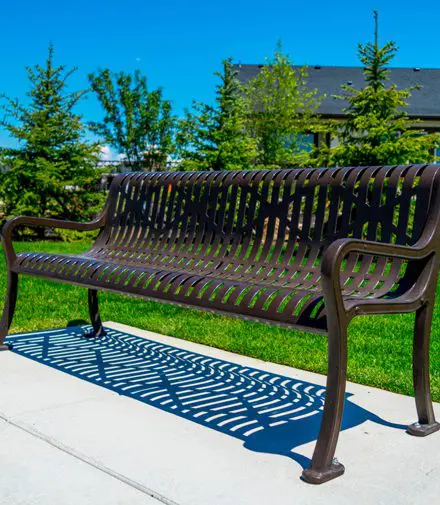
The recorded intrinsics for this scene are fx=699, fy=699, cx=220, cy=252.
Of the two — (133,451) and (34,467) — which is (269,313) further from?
(34,467)

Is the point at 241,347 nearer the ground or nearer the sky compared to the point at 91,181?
nearer the ground

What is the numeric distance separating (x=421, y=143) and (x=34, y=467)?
11.3m

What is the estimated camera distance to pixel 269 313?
2.67m

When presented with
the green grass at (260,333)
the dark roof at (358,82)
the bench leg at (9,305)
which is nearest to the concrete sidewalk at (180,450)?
the green grass at (260,333)

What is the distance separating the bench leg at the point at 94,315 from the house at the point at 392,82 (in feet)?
76.9

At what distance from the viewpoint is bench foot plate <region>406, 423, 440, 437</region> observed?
2932mm

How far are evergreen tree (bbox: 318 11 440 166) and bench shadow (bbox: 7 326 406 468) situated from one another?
28.5ft

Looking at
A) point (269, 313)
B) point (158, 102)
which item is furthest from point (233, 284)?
point (158, 102)

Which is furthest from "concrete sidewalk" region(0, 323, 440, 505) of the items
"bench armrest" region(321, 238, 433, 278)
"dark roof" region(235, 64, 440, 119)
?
"dark roof" region(235, 64, 440, 119)

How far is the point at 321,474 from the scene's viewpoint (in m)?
2.41

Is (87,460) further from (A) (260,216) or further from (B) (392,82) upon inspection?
(B) (392,82)

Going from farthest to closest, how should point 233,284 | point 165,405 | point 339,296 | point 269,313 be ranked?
1. point 165,405
2. point 233,284
3. point 269,313
4. point 339,296

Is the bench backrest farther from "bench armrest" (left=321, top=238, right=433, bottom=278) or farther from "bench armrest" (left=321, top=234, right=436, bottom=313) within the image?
"bench armrest" (left=321, top=234, right=436, bottom=313)

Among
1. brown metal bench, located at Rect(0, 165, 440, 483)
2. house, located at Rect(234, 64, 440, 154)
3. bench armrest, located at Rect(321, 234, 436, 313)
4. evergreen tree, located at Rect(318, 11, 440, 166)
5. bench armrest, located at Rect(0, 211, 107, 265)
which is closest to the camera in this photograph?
bench armrest, located at Rect(321, 234, 436, 313)
